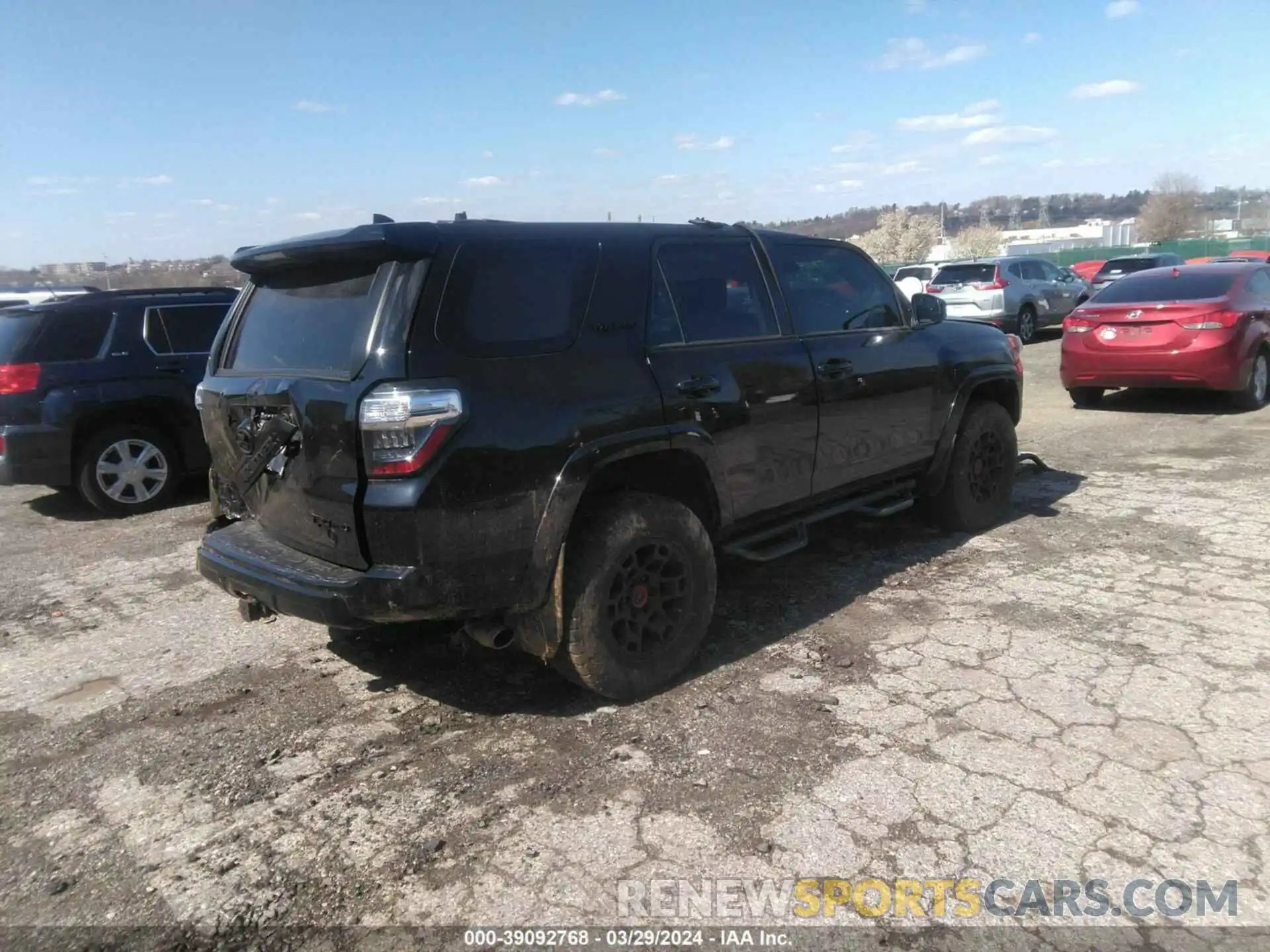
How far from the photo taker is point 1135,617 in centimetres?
439

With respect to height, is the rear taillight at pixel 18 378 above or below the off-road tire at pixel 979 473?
above

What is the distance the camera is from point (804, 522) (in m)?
4.62

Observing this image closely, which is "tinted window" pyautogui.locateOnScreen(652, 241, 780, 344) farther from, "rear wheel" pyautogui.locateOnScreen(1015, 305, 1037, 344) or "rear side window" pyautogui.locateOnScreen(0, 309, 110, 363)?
"rear wheel" pyautogui.locateOnScreen(1015, 305, 1037, 344)

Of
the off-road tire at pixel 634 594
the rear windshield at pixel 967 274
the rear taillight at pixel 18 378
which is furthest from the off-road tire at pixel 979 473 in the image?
the rear windshield at pixel 967 274

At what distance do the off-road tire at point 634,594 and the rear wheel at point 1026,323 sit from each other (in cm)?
1564

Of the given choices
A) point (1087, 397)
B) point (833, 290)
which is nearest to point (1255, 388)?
point (1087, 397)

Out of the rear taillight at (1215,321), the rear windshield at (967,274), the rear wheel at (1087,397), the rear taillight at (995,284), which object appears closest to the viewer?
the rear taillight at (1215,321)

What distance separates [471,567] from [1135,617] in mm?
3235

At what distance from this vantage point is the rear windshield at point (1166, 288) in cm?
970

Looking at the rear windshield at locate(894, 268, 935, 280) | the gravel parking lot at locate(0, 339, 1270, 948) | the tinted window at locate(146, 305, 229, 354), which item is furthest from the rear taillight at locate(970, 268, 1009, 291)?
the tinted window at locate(146, 305, 229, 354)

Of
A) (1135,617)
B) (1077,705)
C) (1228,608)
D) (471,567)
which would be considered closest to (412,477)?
(471,567)

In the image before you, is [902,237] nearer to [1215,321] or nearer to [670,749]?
[1215,321]

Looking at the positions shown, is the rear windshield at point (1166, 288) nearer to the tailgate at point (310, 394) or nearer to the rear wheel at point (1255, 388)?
the rear wheel at point (1255, 388)

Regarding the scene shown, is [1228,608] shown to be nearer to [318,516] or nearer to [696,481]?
[696,481]
